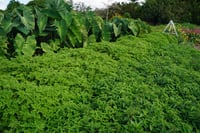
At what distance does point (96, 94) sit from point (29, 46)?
1.86 m

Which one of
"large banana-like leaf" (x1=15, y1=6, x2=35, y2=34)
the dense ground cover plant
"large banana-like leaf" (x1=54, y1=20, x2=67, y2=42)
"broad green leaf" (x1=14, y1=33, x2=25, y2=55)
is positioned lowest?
the dense ground cover plant

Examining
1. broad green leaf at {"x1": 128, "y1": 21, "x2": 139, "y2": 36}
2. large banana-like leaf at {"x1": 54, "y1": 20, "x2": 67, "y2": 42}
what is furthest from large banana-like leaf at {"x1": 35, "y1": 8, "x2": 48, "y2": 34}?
broad green leaf at {"x1": 128, "y1": 21, "x2": 139, "y2": 36}

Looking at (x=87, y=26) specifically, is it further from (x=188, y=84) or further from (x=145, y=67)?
(x=188, y=84)

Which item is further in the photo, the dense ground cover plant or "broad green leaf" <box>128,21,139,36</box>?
"broad green leaf" <box>128,21,139,36</box>

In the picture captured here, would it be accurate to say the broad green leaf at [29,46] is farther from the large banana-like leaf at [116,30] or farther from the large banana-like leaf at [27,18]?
the large banana-like leaf at [116,30]

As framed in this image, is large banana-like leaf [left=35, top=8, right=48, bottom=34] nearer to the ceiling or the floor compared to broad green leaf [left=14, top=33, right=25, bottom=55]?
nearer to the ceiling

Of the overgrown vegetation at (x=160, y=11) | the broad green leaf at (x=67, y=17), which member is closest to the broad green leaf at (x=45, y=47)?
the broad green leaf at (x=67, y=17)

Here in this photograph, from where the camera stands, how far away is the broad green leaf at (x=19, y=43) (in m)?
4.90

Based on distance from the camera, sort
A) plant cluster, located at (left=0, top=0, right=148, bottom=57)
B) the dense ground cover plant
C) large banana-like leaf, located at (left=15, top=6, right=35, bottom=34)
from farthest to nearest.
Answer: large banana-like leaf, located at (left=15, top=6, right=35, bottom=34) → plant cluster, located at (left=0, top=0, right=148, bottom=57) → the dense ground cover plant

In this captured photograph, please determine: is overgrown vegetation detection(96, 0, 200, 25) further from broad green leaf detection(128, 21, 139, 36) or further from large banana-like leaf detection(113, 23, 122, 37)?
large banana-like leaf detection(113, 23, 122, 37)

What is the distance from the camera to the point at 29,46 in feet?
16.4

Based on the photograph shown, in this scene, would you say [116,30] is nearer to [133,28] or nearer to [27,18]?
[133,28]

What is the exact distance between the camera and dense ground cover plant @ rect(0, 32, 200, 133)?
9.68ft

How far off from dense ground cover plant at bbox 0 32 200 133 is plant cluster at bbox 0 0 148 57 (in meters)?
0.70
